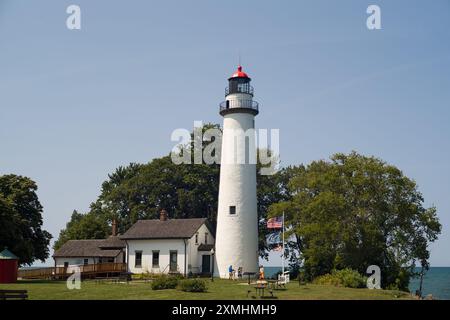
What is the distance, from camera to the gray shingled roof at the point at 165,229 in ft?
143

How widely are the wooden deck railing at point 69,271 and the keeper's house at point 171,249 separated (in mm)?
1093

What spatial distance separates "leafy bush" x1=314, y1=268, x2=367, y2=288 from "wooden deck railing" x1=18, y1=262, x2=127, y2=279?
17.0 m

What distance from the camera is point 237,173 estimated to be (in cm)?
4228

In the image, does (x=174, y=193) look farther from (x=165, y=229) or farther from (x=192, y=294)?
(x=192, y=294)

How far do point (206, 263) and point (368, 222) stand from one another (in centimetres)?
1374

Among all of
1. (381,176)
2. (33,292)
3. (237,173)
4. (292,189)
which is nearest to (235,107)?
(237,173)

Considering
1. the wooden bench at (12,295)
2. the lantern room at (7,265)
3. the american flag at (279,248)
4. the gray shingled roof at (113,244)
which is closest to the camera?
the wooden bench at (12,295)

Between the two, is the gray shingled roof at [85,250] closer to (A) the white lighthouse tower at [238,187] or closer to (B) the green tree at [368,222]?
(A) the white lighthouse tower at [238,187]

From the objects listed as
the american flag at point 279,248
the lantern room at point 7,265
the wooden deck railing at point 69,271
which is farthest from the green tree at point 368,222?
the lantern room at point 7,265

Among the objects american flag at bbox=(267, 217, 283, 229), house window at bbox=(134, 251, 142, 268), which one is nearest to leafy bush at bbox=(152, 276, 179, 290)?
american flag at bbox=(267, 217, 283, 229)

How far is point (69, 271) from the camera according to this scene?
43.3 m

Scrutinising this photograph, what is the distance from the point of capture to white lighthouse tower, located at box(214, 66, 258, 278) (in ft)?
137

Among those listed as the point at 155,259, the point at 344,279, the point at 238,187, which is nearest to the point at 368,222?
the point at 344,279

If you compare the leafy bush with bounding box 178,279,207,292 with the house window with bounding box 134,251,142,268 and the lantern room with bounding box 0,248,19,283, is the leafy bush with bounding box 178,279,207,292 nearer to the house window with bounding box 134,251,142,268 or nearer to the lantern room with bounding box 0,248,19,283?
the lantern room with bounding box 0,248,19,283
